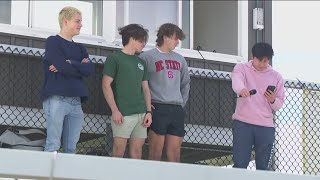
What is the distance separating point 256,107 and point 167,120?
3.31ft

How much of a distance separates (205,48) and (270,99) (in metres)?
3.69

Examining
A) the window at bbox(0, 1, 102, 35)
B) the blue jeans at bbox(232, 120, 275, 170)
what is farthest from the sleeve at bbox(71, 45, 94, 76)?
the window at bbox(0, 1, 102, 35)

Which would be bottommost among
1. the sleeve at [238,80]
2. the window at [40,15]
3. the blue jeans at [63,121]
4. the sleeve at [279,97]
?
the blue jeans at [63,121]

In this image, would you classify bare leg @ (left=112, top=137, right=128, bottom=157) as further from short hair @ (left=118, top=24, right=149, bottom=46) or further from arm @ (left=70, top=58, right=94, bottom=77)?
short hair @ (left=118, top=24, right=149, bottom=46)

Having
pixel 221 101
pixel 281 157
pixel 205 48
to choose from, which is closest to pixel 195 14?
pixel 205 48

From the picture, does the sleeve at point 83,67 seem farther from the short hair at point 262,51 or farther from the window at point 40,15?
the window at point 40,15

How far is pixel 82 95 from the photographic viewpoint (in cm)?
789

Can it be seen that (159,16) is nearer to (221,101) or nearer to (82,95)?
(221,101)

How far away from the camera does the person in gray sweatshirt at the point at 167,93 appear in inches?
328

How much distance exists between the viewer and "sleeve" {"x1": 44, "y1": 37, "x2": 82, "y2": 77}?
779cm

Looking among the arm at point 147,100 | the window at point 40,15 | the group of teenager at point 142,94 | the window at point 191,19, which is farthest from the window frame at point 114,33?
the arm at point 147,100

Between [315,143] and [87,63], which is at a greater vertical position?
[87,63]

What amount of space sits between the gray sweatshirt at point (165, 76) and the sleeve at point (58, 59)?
3.05 feet

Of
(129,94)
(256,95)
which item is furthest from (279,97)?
(129,94)
